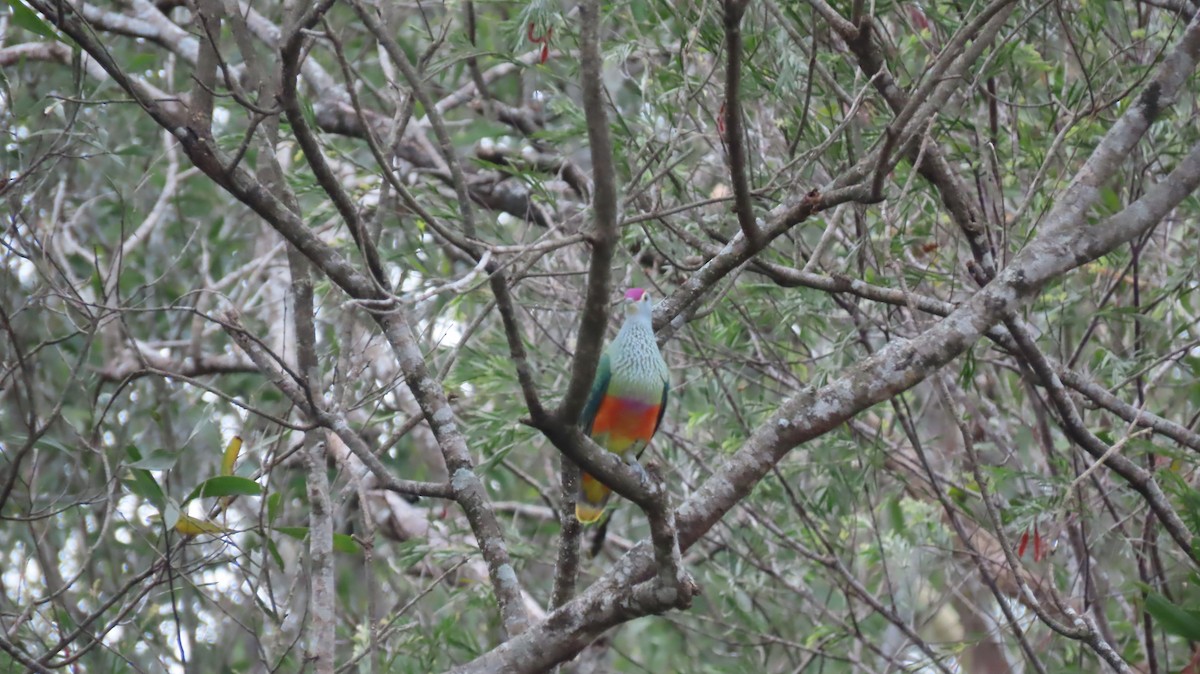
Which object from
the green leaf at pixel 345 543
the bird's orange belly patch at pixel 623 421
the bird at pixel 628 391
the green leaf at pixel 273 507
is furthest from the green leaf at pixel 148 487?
the bird's orange belly patch at pixel 623 421

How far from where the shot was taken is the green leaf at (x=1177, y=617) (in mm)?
3379

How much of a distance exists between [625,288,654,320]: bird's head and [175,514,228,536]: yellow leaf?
60.0 inches

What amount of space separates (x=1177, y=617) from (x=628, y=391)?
6.05ft

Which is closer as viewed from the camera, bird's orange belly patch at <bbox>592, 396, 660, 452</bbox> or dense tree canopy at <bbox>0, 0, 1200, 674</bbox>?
dense tree canopy at <bbox>0, 0, 1200, 674</bbox>

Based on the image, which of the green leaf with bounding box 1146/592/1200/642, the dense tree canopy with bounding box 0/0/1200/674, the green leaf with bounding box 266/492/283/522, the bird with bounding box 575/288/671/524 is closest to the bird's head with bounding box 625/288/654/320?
the bird with bounding box 575/288/671/524

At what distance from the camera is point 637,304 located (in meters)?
4.00

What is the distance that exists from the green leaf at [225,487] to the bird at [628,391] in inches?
48.4

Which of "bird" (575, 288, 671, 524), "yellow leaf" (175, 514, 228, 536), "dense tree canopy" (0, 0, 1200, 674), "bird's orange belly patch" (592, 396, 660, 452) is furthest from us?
Result: "bird's orange belly patch" (592, 396, 660, 452)

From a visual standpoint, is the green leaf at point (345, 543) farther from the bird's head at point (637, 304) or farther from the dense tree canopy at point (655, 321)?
the bird's head at point (637, 304)

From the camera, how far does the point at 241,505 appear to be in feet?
23.0

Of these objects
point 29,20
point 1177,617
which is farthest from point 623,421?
point 29,20

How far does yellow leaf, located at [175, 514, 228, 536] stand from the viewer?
327 centimetres

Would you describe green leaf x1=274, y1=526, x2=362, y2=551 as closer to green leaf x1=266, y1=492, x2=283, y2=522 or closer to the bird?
green leaf x1=266, y1=492, x2=283, y2=522

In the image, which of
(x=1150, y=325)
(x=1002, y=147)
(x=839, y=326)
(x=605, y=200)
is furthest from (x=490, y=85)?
(x=605, y=200)
